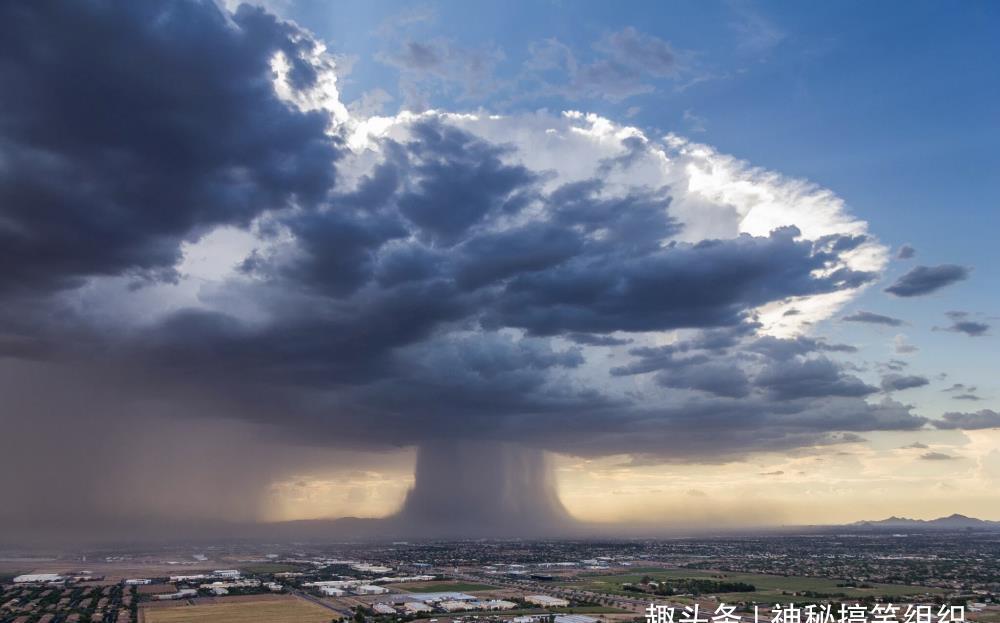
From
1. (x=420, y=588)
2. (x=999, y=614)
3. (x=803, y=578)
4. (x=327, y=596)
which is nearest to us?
(x=999, y=614)

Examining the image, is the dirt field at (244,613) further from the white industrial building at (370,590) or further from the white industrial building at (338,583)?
the white industrial building at (338,583)

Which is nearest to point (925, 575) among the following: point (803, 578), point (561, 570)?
point (803, 578)

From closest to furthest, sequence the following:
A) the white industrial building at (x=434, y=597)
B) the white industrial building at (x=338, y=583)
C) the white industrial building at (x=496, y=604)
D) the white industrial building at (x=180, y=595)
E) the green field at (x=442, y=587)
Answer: the white industrial building at (x=496, y=604), the white industrial building at (x=434, y=597), the white industrial building at (x=180, y=595), the green field at (x=442, y=587), the white industrial building at (x=338, y=583)

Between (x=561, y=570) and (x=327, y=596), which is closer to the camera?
(x=327, y=596)

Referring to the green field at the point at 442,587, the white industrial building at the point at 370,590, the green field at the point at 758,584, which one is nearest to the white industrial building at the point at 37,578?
the white industrial building at the point at 370,590

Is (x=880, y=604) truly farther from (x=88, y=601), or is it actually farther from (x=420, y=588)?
(x=88, y=601)

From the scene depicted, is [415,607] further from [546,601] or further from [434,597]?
[546,601]

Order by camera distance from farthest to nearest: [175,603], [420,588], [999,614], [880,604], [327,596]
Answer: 1. [420,588]
2. [327,596]
3. [175,603]
4. [880,604]
5. [999,614]
